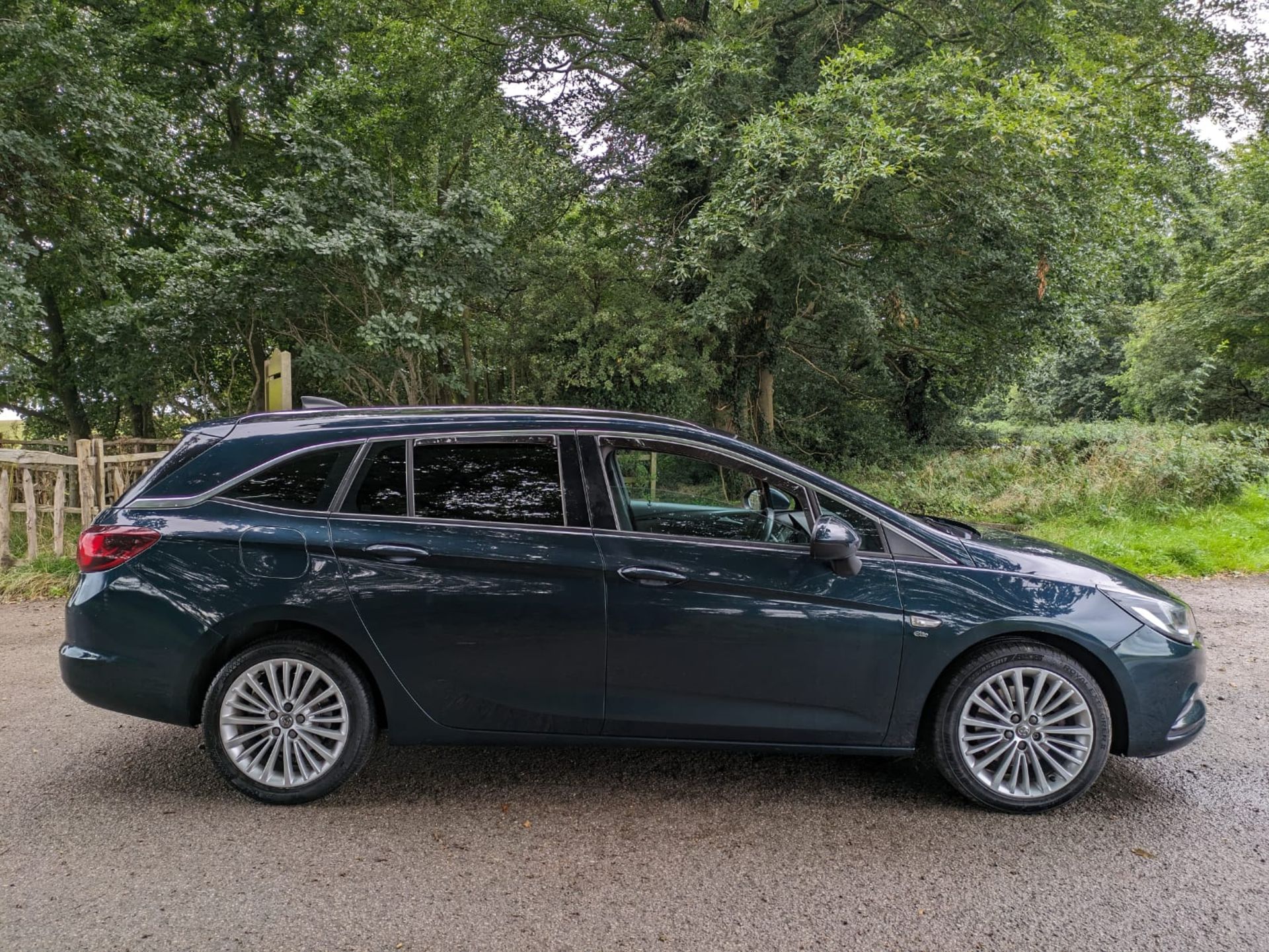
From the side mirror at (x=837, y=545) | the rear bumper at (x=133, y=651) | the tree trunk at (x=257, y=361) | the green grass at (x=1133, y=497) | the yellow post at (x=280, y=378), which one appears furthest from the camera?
the tree trunk at (x=257, y=361)

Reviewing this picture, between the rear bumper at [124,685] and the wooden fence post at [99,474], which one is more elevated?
the wooden fence post at [99,474]

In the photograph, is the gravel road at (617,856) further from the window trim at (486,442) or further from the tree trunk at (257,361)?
the tree trunk at (257,361)

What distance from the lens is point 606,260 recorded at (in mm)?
12758

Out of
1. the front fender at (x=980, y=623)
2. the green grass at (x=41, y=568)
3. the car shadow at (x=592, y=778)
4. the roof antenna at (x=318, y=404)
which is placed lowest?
the car shadow at (x=592, y=778)

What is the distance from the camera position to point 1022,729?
3.17 m

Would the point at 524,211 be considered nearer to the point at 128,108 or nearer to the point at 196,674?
the point at 128,108

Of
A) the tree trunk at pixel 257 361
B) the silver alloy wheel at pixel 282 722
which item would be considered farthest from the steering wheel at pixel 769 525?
the tree trunk at pixel 257 361

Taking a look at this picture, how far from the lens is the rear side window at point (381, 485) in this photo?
3.30m

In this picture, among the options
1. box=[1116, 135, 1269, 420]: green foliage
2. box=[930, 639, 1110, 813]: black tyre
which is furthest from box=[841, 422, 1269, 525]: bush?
box=[930, 639, 1110, 813]: black tyre

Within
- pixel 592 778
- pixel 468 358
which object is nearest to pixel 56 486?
pixel 592 778

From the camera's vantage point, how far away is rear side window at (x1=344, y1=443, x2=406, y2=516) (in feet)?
10.8

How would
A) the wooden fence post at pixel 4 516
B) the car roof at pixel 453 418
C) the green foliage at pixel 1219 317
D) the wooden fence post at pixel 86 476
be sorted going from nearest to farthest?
the car roof at pixel 453 418 → the wooden fence post at pixel 4 516 → the wooden fence post at pixel 86 476 → the green foliage at pixel 1219 317

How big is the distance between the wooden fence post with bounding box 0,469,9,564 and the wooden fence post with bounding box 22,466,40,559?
15 centimetres

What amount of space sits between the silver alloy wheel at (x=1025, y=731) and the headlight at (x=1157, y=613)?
43 centimetres
